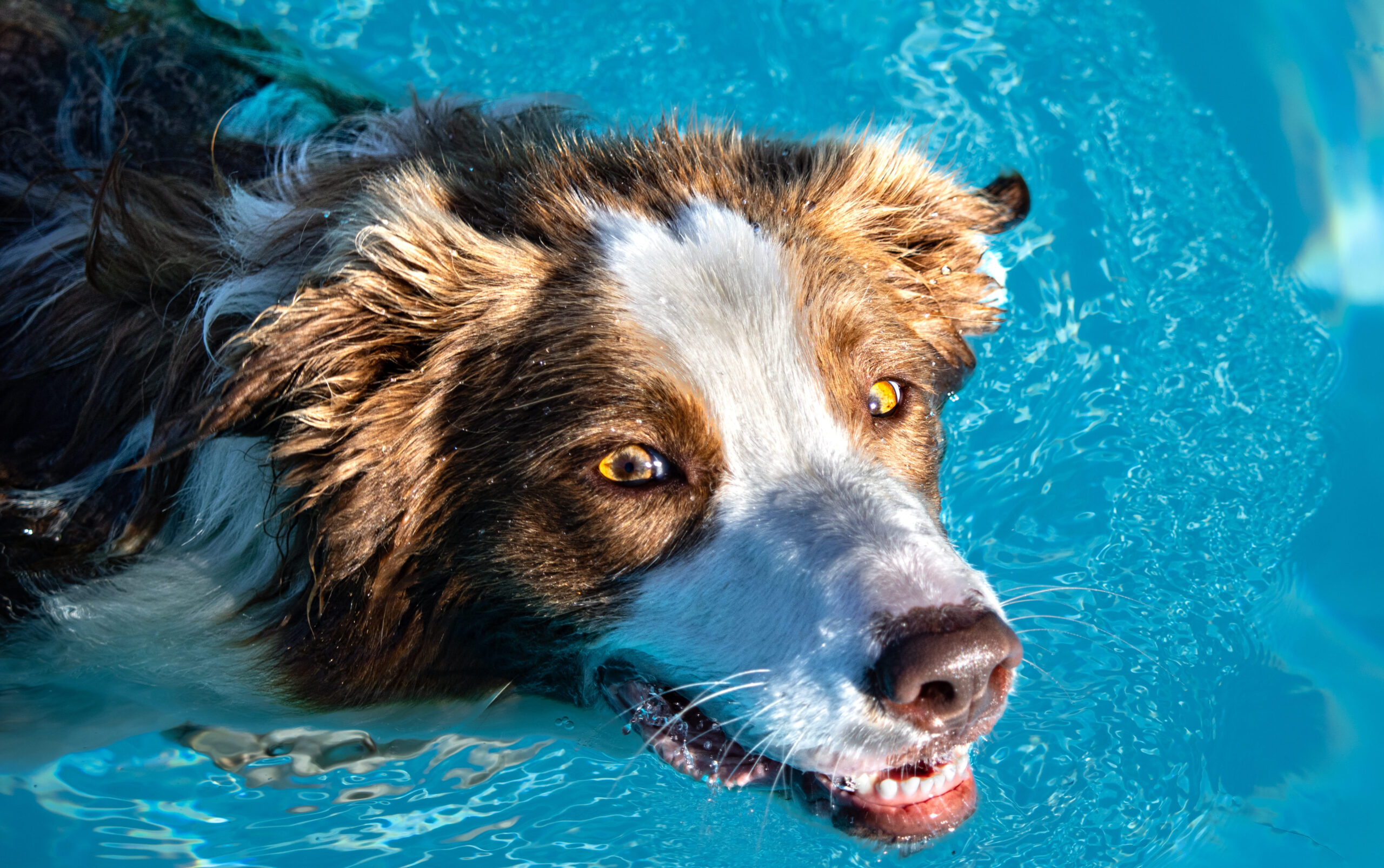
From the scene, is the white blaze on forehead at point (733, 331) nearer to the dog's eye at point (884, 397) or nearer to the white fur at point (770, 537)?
the white fur at point (770, 537)

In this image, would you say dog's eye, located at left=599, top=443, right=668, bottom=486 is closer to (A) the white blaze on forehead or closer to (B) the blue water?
(A) the white blaze on forehead

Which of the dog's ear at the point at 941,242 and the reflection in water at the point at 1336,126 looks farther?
the reflection in water at the point at 1336,126

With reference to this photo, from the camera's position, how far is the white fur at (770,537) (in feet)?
9.00

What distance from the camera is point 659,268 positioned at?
10.2 feet

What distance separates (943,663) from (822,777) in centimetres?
71

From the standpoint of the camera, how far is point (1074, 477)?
17.6 feet

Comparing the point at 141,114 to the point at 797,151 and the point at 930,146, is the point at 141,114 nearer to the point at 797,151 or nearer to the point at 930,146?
the point at 797,151

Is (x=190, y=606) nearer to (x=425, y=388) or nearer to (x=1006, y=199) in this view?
(x=425, y=388)

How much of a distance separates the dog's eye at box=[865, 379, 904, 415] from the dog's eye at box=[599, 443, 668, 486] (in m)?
0.61

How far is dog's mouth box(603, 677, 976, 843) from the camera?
3049 mm

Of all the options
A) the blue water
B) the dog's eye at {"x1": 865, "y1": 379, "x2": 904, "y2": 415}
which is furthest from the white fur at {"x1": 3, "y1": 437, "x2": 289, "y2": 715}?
the dog's eye at {"x1": 865, "y1": 379, "x2": 904, "y2": 415}

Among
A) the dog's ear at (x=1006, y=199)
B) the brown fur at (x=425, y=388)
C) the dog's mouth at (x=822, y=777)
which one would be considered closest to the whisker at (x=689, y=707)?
the dog's mouth at (x=822, y=777)

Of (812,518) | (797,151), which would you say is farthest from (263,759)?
(797,151)

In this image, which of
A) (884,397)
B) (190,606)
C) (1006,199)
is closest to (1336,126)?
(1006,199)
